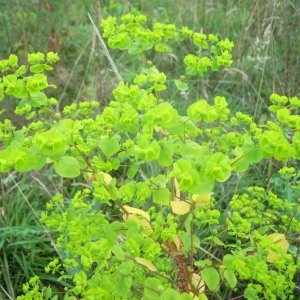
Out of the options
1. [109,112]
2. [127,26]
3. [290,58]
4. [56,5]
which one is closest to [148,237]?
[109,112]

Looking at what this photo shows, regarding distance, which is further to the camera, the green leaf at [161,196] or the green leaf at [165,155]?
the green leaf at [161,196]

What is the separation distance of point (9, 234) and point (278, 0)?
5.79 feet

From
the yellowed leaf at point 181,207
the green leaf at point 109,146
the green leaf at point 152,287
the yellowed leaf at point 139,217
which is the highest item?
the green leaf at point 109,146

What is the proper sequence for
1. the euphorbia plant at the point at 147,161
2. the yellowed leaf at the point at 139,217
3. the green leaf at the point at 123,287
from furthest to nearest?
the yellowed leaf at the point at 139,217 < the green leaf at the point at 123,287 < the euphorbia plant at the point at 147,161

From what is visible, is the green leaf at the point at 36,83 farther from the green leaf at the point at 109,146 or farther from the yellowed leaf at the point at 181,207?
the yellowed leaf at the point at 181,207

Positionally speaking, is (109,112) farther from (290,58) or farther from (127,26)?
(290,58)

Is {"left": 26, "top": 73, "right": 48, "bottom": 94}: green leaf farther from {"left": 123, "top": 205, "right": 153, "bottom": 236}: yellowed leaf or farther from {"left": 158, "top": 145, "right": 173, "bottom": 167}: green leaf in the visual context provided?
{"left": 123, "top": 205, "right": 153, "bottom": 236}: yellowed leaf

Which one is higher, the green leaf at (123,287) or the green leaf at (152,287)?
the green leaf at (123,287)

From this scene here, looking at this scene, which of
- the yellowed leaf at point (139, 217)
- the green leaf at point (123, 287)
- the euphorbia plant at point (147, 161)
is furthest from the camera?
the yellowed leaf at point (139, 217)

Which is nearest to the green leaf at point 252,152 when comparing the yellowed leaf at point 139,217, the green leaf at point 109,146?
the green leaf at point 109,146

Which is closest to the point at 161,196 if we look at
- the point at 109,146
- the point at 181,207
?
the point at 181,207

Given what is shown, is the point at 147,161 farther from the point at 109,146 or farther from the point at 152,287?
the point at 152,287

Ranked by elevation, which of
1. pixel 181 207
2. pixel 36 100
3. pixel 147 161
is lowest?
pixel 181 207

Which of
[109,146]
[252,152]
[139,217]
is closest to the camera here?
[252,152]
